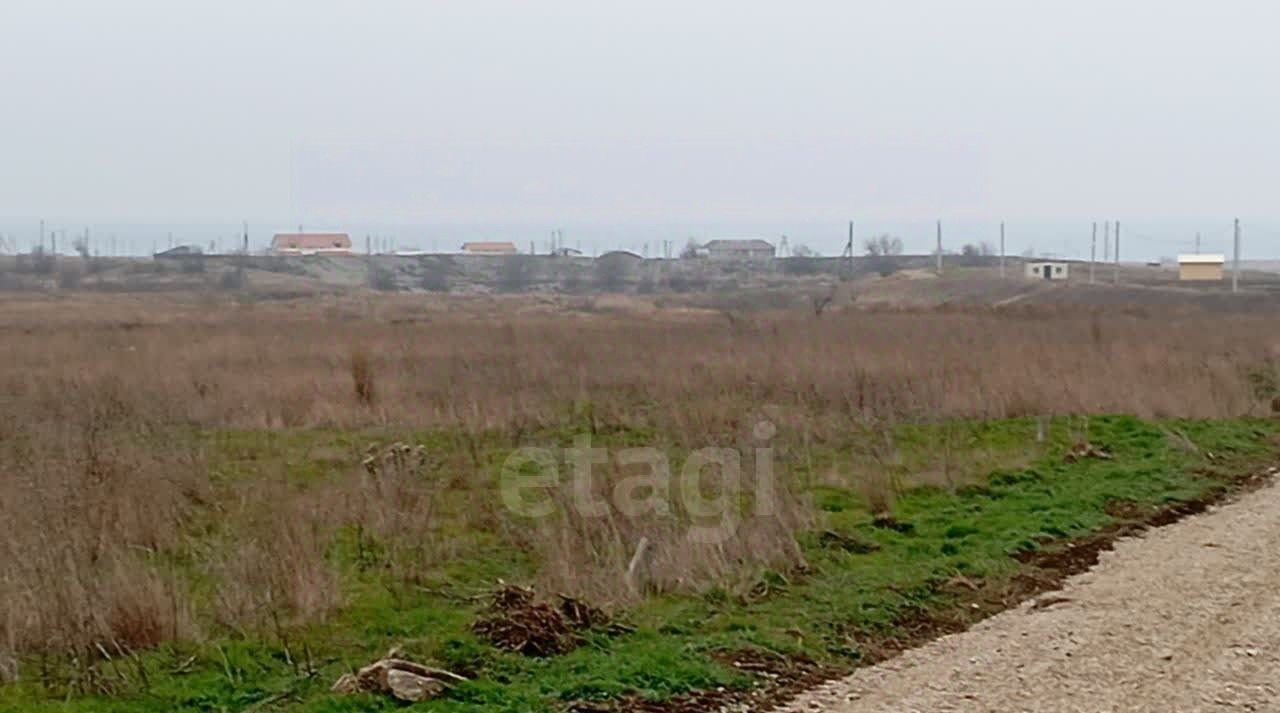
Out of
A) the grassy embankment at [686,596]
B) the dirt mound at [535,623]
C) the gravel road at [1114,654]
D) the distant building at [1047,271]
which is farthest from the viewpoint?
the distant building at [1047,271]

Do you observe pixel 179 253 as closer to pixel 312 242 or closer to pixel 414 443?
pixel 312 242

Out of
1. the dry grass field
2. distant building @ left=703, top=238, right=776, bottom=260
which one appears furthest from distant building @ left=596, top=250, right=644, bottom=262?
the dry grass field

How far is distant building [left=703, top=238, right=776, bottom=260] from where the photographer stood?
139m

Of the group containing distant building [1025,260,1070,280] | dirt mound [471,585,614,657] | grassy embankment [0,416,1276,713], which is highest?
distant building [1025,260,1070,280]

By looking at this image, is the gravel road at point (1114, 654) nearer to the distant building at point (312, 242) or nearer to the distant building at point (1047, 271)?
the distant building at point (1047, 271)

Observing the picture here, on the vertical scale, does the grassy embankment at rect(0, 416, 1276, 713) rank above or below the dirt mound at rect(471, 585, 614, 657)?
below

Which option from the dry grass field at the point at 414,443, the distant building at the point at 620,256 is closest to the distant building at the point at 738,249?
the distant building at the point at 620,256

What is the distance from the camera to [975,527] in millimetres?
11578

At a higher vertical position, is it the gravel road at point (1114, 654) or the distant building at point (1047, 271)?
the distant building at point (1047, 271)

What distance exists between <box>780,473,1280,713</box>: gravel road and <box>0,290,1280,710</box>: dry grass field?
1099 mm

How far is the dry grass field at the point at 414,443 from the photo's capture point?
306 inches

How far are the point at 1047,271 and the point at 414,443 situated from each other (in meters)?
80.5

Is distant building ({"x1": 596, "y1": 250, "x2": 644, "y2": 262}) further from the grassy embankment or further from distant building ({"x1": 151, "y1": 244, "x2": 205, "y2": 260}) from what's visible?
the grassy embankment

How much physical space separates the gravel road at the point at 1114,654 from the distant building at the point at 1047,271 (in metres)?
79.3
